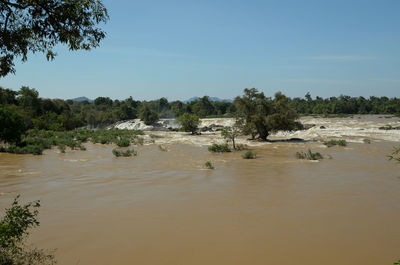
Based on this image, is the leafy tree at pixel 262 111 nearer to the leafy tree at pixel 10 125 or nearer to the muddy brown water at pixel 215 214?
the muddy brown water at pixel 215 214

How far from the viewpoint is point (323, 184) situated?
31.4 feet

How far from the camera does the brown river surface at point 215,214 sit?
15.9 feet

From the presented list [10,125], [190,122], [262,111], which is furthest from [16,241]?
[190,122]

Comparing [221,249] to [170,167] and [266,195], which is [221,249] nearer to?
[266,195]

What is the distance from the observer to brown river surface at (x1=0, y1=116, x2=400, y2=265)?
15.9ft

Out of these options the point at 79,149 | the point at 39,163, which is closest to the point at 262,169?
the point at 39,163

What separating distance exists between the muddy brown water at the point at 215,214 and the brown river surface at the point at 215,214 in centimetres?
2

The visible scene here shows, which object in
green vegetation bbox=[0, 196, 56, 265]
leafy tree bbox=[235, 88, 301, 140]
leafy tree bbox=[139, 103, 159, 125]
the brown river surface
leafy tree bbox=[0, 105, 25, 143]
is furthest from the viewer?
leafy tree bbox=[139, 103, 159, 125]

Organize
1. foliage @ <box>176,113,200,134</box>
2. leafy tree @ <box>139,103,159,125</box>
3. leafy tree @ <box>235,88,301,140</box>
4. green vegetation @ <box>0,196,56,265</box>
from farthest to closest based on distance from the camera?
leafy tree @ <box>139,103,159,125</box> → foliage @ <box>176,113,200,134</box> → leafy tree @ <box>235,88,301,140</box> → green vegetation @ <box>0,196,56,265</box>

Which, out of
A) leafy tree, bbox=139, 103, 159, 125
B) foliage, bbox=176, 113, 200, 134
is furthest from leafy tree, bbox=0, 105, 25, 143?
leafy tree, bbox=139, 103, 159, 125

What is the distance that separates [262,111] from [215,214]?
69.6 feet

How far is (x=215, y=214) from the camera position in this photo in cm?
670

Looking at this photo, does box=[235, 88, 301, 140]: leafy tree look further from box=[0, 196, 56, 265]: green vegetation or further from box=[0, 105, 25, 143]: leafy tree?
box=[0, 196, 56, 265]: green vegetation

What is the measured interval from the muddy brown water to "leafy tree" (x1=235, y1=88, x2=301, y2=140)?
45.6 ft
